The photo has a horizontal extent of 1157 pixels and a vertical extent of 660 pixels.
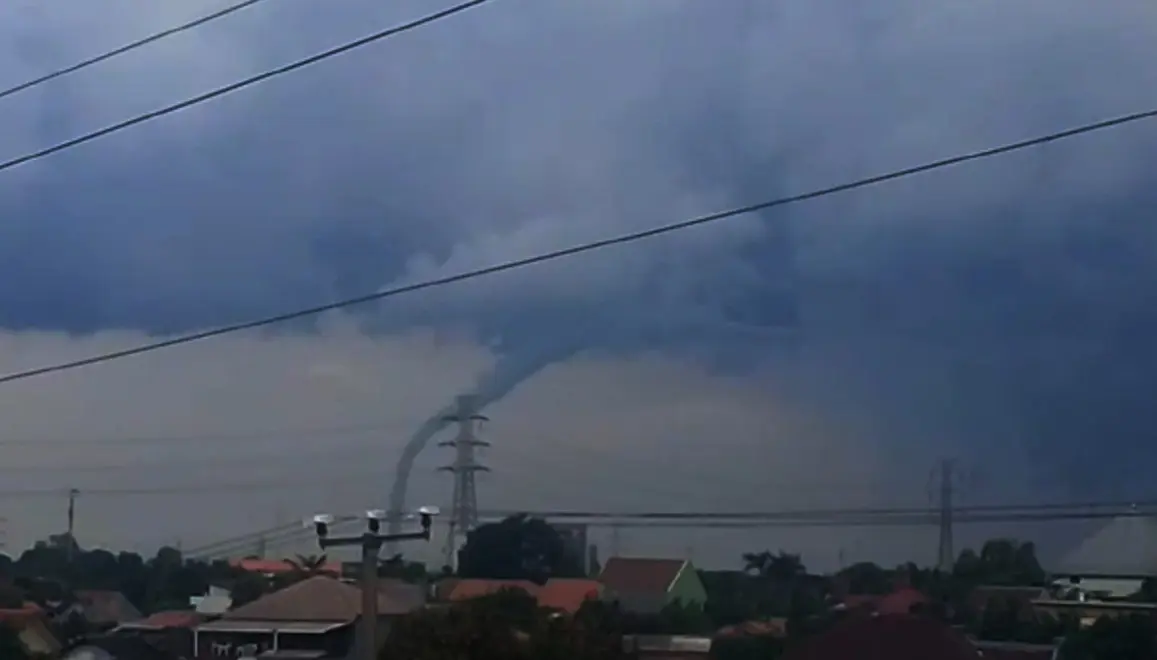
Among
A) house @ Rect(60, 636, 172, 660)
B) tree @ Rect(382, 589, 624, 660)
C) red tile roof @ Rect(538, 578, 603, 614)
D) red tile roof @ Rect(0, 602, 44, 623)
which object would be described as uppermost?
red tile roof @ Rect(538, 578, 603, 614)

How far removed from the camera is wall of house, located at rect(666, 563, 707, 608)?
53.1 meters

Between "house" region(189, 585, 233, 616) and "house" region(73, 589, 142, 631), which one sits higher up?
"house" region(189, 585, 233, 616)

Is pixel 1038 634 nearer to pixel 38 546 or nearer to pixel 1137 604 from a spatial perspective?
pixel 1137 604

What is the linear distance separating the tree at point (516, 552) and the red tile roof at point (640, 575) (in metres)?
3.41

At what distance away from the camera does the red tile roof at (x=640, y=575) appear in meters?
55.5

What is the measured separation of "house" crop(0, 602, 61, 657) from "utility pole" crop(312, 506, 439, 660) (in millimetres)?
28710

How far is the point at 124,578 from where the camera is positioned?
243 ft

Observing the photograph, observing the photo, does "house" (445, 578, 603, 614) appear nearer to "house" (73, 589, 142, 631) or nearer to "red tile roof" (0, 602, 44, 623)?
"red tile roof" (0, 602, 44, 623)

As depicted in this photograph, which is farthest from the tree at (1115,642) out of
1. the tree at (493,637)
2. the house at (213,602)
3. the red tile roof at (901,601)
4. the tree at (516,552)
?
the house at (213,602)

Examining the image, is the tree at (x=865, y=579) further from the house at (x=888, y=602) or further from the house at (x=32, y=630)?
the house at (x=32, y=630)

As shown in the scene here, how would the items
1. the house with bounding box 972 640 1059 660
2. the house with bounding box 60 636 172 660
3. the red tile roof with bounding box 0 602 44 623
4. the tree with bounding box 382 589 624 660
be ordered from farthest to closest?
the red tile roof with bounding box 0 602 44 623, the house with bounding box 60 636 172 660, the tree with bounding box 382 589 624 660, the house with bounding box 972 640 1059 660

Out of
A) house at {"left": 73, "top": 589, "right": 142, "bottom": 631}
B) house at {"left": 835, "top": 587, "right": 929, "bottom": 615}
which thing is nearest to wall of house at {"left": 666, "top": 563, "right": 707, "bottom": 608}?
house at {"left": 835, "top": 587, "right": 929, "bottom": 615}

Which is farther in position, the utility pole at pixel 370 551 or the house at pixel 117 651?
the house at pixel 117 651

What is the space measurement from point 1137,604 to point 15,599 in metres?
43.3
